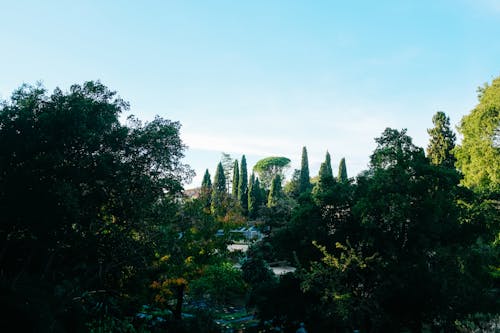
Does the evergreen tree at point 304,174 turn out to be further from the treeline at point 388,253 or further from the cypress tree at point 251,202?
the treeline at point 388,253

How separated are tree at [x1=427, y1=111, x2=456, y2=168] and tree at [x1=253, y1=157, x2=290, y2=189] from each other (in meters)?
61.2

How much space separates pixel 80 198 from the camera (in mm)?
14477

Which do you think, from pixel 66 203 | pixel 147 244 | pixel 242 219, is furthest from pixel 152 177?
pixel 242 219

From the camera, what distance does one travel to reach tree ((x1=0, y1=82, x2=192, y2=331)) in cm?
1353

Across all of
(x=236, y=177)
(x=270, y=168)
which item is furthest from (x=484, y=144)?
(x=270, y=168)

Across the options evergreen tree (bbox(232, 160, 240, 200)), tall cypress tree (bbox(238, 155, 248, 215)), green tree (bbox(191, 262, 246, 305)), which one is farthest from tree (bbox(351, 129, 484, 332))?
evergreen tree (bbox(232, 160, 240, 200))

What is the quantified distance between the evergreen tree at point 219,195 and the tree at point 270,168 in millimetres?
22707

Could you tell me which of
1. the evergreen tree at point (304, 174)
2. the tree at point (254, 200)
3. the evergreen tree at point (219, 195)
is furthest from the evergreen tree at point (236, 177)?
the evergreen tree at point (304, 174)

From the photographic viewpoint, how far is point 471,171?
27.0 metres

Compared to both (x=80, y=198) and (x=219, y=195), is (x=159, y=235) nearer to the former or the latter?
(x=80, y=198)

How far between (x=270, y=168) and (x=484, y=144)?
248 ft

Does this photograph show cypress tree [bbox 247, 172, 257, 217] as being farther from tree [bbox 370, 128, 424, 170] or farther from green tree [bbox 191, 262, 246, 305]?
tree [bbox 370, 128, 424, 170]

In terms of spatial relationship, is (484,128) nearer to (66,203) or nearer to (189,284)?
(189,284)

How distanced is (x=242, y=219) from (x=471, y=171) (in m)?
32.5
